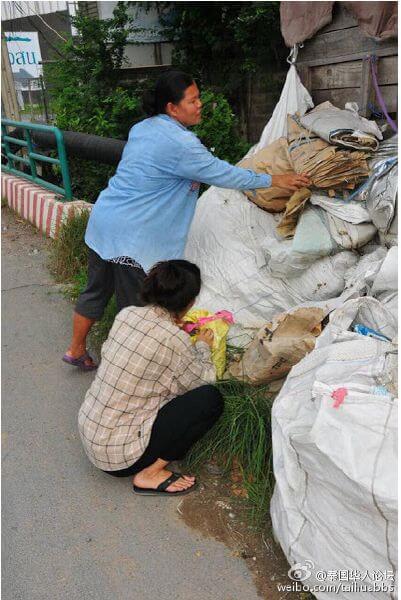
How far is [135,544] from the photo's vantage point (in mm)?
2188

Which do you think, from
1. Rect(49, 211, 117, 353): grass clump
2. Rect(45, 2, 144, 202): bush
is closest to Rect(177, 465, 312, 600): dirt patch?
Rect(49, 211, 117, 353): grass clump

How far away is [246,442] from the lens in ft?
8.20

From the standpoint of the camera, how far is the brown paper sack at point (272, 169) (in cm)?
322

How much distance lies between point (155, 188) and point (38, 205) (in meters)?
3.62

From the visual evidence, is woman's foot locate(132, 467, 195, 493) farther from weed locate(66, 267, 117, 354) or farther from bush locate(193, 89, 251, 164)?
bush locate(193, 89, 251, 164)

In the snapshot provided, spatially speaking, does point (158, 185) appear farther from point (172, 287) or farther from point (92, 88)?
point (92, 88)

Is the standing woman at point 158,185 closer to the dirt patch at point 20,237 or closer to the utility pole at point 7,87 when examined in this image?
the dirt patch at point 20,237

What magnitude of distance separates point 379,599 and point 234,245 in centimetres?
216

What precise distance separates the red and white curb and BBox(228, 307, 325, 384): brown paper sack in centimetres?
313

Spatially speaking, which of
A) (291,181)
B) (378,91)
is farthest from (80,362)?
(378,91)

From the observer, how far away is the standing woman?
2801 millimetres

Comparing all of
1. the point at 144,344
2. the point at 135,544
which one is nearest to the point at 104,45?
the point at 144,344

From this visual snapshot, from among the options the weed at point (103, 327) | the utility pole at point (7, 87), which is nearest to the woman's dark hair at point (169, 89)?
the weed at point (103, 327)

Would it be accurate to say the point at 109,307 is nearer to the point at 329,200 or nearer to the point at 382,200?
the point at 329,200
